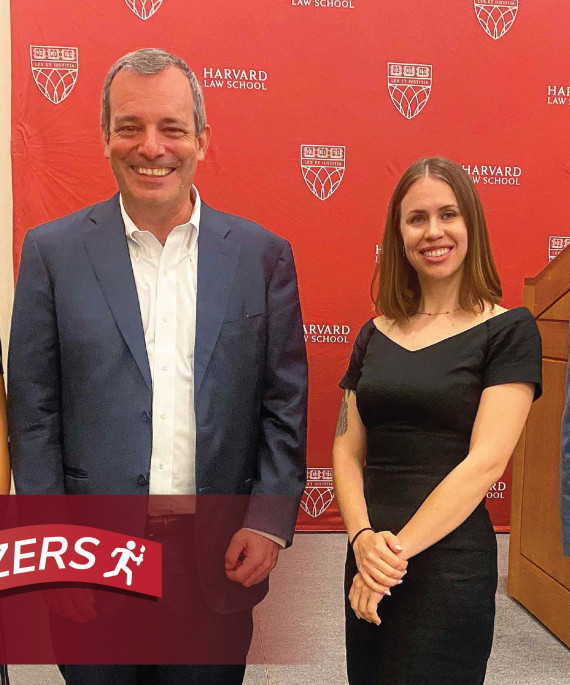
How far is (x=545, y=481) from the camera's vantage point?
2.67m

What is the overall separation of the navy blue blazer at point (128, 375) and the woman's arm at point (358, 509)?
0.10 meters

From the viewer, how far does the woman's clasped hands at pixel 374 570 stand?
4.36 ft

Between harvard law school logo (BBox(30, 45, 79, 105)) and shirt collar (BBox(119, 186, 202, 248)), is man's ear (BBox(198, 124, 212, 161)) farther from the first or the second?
harvard law school logo (BBox(30, 45, 79, 105))

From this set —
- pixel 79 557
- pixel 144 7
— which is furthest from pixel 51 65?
pixel 79 557

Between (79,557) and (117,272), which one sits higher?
(117,272)

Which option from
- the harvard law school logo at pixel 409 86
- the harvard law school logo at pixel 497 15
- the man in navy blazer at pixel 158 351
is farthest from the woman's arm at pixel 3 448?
the harvard law school logo at pixel 497 15

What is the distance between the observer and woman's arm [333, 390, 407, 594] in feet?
4.38

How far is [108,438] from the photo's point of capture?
138cm

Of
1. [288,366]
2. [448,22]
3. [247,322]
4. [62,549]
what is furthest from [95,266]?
[448,22]

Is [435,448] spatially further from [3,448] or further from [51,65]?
[51,65]

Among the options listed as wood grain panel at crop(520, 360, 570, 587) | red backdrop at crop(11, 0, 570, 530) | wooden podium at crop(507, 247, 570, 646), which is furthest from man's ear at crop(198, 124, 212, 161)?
red backdrop at crop(11, 0, 570, 530)

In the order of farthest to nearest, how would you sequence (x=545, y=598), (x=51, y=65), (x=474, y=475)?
(x=51, y=65) → (x=545, y=598) → (x=474, y=475)

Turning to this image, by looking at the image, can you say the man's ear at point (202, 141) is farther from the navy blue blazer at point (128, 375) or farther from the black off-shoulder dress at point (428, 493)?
the black off-shoulder dress at point (428, 493)

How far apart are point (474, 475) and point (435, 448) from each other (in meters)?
0.09
